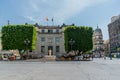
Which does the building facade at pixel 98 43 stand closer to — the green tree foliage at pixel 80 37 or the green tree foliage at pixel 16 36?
the green tree foliage at pixel 80 37

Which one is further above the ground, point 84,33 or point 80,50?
point 84,33

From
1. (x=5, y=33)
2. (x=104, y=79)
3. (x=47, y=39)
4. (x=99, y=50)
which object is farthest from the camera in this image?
(x=99, y=50)

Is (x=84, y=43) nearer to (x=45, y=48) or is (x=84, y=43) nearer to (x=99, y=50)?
(x=45, y=48)

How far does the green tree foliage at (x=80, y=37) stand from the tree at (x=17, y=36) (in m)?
9.05

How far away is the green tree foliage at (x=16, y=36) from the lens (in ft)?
204

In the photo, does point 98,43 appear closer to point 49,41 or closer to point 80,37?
point 49,41

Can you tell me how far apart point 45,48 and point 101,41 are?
45289 mm

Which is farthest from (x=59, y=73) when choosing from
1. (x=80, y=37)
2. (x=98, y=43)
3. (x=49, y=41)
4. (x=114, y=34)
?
(x=98, y=43)

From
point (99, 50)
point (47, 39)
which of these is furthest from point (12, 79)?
point (99, 50)

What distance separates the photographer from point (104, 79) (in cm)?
1345

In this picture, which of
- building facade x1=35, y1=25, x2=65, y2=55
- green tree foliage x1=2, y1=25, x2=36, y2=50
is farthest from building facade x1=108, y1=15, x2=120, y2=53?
green tree foliage x1=2, y1=25, x2=36, y2=50

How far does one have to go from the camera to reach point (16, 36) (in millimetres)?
62969

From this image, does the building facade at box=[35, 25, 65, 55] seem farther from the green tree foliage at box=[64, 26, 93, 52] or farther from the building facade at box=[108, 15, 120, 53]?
the green tree foliage at box=[64, 26, 93, 52]

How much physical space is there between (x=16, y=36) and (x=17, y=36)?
0.81 feet
